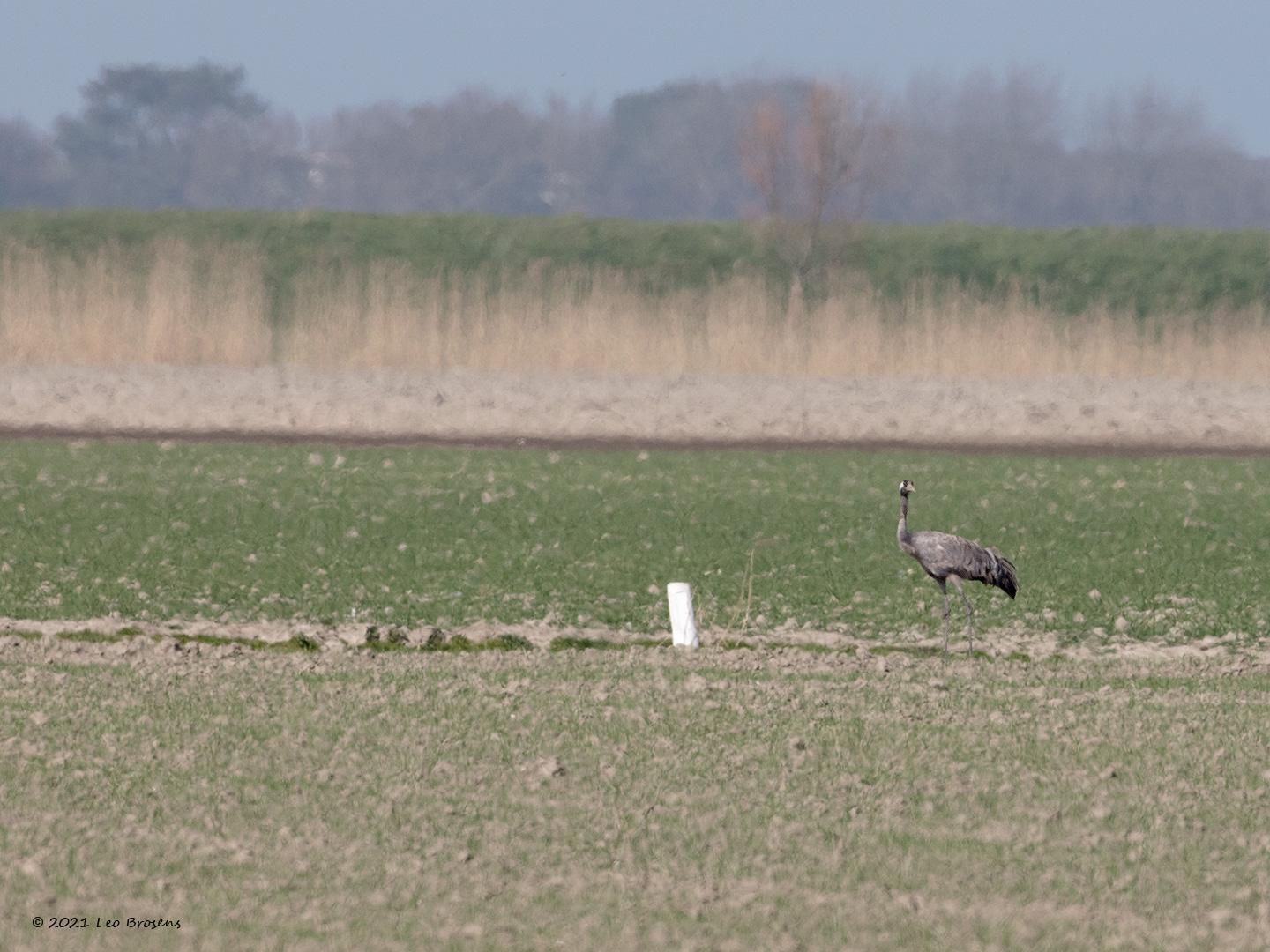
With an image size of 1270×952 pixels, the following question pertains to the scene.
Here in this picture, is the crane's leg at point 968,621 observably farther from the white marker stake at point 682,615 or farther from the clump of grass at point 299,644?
the clump of grass at point 299,644

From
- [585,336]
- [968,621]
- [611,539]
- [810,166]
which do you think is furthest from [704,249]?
[968,621]

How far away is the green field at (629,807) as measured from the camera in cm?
525

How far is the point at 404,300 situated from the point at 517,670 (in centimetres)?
1748

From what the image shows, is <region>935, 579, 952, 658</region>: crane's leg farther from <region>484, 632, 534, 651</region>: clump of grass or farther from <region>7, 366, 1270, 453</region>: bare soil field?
<region>7, 366, 1270, 453</region>: bare soil field

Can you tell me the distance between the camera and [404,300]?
2633 cm

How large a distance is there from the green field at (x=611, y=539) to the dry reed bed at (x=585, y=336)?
678 cm

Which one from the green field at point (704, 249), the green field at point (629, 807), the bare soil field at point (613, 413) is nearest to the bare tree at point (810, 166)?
the green field at point (704, 249)

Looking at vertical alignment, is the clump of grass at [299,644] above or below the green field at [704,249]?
above

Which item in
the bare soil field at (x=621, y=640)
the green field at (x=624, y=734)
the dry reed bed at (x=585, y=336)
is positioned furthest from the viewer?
the dry reed bed at (x=585, y=336)

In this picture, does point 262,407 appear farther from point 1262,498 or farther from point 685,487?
point 1262,498

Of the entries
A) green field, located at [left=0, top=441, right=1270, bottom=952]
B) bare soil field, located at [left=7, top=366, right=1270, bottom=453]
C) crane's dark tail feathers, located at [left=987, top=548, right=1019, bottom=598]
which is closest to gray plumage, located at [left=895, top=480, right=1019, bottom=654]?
crane's dark tail feathers, located at [left=987, top=548, right=1019, bottom=598]

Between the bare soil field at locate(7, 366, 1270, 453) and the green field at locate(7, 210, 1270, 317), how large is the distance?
18.3 m

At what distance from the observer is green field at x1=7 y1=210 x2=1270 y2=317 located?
141 ft

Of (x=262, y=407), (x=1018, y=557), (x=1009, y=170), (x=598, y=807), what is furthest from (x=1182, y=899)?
(x=1009, y=170)
